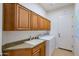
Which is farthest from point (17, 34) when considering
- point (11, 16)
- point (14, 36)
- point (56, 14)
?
point (56, 14)

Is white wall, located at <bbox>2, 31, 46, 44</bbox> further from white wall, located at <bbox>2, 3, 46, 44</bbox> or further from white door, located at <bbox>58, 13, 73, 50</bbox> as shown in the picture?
white door, located at <bbox>58, 13, 73, 50</bbox>

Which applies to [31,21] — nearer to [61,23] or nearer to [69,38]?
[61,23]

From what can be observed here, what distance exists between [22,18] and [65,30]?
1.78 m

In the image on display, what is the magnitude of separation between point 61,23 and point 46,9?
692 millimetres

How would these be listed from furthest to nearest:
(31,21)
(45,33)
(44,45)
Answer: (45,33) < (44,45) < (31,21)

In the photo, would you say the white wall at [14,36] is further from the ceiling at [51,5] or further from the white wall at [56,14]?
the ceiling at [51,5]

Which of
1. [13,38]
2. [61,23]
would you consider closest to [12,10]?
[13,38]

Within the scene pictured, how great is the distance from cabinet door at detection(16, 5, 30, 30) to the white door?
1.34 m

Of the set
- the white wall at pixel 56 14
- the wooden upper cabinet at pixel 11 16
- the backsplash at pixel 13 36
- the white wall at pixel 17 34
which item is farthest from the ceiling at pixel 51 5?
the wooden upper cabinet at pixel 11 16

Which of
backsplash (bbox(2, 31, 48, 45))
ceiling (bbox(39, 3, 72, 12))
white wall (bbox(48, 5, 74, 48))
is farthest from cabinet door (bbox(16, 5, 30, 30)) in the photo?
white wall (bbox(48, 5, 74, 48))

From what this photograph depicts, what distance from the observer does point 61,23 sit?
3.57 m

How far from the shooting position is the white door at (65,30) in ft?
11.5

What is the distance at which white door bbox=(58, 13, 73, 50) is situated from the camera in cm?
351

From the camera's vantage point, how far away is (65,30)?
3.60 meters
